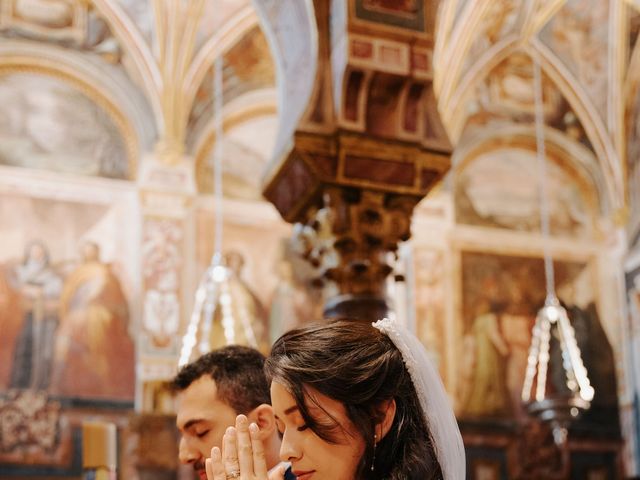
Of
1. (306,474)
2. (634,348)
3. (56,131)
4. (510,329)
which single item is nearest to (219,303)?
(56,131)

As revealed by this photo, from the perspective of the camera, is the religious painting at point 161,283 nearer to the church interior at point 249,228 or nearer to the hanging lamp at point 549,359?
the church interior at point 249,228

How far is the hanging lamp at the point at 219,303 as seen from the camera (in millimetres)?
11109

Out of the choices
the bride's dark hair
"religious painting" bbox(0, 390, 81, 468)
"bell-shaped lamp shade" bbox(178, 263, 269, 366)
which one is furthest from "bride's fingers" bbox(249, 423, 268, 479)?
"religious painting" bbox(0, 390, 81, 468)

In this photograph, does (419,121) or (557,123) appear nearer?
(419,121)

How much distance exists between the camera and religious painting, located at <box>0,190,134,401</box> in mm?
10555

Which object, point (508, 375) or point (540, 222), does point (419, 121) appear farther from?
point (540, 222)

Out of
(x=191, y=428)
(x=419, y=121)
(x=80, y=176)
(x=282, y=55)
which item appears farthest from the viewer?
(x=80, y=176)

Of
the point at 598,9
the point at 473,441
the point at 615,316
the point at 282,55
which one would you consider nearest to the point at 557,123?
the point at 598,9

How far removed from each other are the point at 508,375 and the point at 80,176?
5984 millimetres

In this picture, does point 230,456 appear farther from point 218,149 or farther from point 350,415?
point 218,149

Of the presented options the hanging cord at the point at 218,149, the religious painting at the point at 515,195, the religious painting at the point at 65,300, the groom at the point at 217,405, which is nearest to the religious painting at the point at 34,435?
the religious painting at the point at 65,300

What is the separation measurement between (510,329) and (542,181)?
2.36m

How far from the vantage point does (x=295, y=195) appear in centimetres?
519

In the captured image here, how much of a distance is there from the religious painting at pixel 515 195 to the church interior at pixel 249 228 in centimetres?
3
